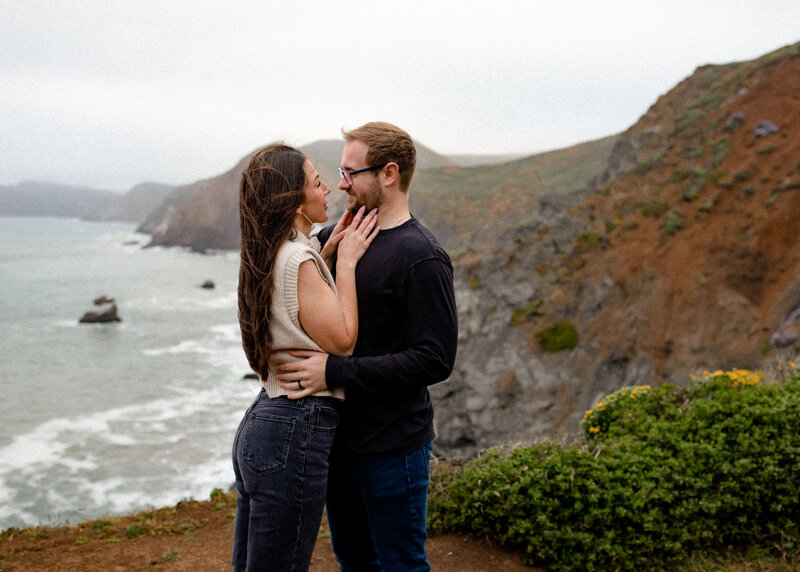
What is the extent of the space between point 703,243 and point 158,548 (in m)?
16.2

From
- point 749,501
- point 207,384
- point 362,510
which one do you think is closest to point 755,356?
point 749,501

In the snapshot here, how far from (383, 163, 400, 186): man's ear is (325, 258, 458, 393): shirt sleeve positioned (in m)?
0.44

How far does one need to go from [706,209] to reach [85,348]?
36703mm

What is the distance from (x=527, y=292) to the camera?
1978cm

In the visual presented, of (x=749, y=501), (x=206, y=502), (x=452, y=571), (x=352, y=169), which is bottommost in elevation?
(x=206, y=502)

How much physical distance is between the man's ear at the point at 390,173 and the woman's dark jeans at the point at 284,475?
1.02 metres

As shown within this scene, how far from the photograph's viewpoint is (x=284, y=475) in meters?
2.40

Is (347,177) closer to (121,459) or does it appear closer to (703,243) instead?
(703,243)

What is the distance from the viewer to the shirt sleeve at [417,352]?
2.49 m

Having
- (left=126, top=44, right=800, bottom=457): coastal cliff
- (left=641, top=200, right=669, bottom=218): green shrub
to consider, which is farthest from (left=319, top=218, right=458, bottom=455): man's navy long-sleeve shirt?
(left=641, top=200, right=669, bottom=218): green shrub

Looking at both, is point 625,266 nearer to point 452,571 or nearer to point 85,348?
point 452,571

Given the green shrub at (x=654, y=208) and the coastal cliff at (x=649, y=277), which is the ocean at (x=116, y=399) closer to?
the coastal cliff at (x=649, y=277)

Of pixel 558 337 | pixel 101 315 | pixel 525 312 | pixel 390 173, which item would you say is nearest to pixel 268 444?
pixel 390 173

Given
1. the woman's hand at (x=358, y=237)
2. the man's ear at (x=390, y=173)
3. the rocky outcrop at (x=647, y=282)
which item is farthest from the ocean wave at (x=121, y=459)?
the man's ear at (x=390, y=173)
